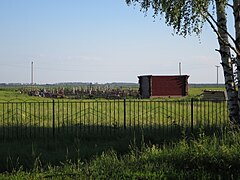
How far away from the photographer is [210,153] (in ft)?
22.8

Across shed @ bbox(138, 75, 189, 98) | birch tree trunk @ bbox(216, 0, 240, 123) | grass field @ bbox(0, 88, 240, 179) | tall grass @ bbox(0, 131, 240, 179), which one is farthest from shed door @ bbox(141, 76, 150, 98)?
tall grass @ bbox(0, 131, 240, 179)

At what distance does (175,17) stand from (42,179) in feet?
20.9

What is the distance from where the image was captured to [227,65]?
1079cm

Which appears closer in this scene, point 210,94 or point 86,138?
→ point 86,138

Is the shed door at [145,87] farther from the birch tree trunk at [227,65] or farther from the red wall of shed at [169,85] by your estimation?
the birch tree trunk at [227,65]

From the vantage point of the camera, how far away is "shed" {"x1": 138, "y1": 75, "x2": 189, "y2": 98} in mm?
39062

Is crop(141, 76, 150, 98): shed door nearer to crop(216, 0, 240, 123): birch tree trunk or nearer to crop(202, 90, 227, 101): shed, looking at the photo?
crop(202, 90, 227, 101): shed

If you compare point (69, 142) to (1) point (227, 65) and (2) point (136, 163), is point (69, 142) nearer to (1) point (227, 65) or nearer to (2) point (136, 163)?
(2) point (136, 163)

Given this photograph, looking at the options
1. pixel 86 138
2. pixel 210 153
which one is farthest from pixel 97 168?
pixel 86 138

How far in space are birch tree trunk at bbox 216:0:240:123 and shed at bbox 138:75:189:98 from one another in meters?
27.9

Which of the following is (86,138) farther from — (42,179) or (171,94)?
(171,94)

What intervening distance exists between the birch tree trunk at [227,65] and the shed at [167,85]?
91.4ft

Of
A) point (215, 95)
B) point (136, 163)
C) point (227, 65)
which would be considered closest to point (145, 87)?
point (215, 95)

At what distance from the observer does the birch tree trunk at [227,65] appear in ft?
35.3
